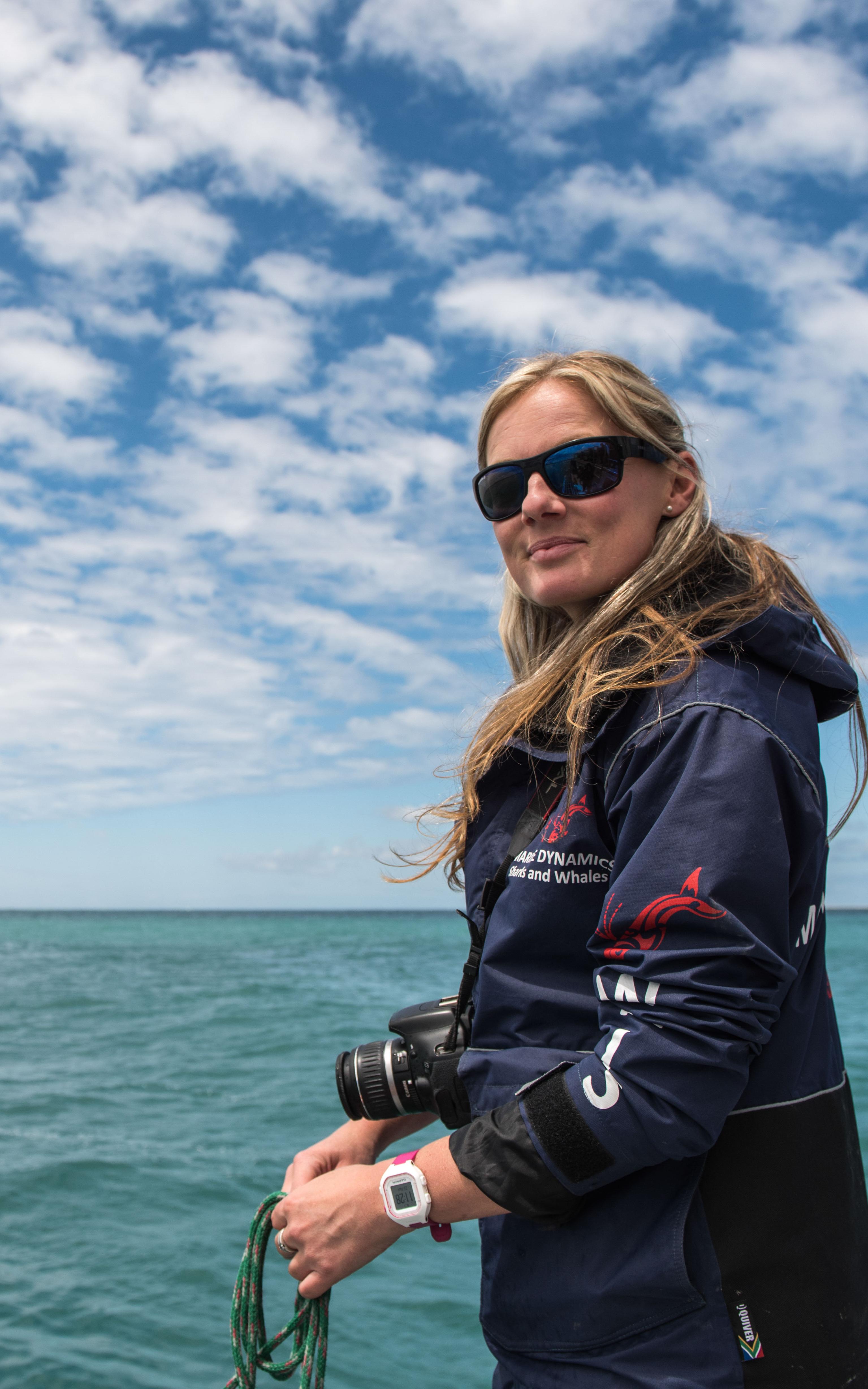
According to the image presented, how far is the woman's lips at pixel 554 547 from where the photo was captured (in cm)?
177

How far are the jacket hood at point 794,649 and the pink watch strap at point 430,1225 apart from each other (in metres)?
0.88

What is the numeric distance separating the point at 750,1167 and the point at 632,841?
1.56ft

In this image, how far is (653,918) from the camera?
1.27 m

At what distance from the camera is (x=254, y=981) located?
25734mm

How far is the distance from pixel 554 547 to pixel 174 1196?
6.99m

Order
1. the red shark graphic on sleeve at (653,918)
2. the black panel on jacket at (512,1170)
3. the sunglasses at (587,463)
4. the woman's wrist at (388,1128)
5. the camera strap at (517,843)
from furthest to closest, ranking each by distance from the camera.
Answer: the woman's wrist at (388,1128) → the sunglasses at (587,463) → the camera strap at (517,843) → the black panel on jacket at (512,1170) → the red shark graphic on sleeve at (653,918)

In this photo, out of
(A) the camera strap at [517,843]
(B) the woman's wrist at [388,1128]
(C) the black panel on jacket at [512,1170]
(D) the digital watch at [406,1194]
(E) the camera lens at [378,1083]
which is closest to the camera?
(C) the black panel on jacket at [512,1170]

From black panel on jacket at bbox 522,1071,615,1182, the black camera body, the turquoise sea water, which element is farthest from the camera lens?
the turquoise sea water

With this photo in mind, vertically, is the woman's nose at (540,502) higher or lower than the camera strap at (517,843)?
higher

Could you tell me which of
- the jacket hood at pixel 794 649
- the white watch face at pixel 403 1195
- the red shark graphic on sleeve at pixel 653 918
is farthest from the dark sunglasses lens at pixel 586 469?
the white watch face at pixel 403 1195

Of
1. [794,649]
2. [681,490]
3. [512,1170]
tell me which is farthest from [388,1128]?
[681,490]

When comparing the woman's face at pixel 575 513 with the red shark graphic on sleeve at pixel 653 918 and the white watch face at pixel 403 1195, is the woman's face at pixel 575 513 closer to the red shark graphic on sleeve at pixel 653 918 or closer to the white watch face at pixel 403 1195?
the red shark graphic on sleeve at pixel 653 918

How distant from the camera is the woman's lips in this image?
1.77 metres

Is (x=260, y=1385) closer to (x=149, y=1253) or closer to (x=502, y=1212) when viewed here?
(x=149, y=1253)
